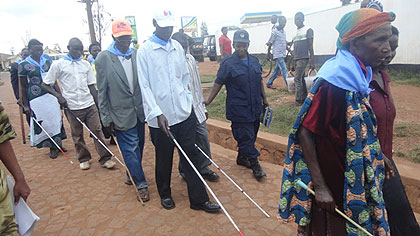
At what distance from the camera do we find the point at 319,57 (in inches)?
523

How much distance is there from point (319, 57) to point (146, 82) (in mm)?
11877

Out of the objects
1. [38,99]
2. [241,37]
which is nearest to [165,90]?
[241,37]

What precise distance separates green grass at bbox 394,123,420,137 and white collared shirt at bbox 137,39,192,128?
3360mm

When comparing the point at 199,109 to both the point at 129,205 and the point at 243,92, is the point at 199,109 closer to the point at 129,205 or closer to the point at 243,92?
the point at 243,92

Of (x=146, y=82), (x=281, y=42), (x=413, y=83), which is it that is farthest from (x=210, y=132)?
(x=413, y=83)

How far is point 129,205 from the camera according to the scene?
3422 millimetres

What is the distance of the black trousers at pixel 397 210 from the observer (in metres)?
1.96

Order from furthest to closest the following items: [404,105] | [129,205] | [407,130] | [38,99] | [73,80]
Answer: [404,105] < [38,99] < [407,130] < [73,80] < [129,205]

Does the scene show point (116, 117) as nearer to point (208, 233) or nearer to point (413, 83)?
point (208, 233)

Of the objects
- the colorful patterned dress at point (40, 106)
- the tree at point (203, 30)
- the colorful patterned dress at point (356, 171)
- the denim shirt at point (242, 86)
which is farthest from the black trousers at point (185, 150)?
the tree at point (203, 30)

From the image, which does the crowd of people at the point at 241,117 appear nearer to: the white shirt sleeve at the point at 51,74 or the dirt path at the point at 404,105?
the white shirt sleeve at the point at 51,74

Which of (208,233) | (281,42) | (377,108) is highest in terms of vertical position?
(281,42)

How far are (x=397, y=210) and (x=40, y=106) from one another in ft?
17.0

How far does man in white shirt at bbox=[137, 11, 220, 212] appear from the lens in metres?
2.87
